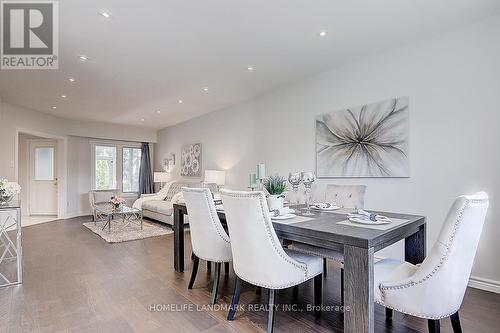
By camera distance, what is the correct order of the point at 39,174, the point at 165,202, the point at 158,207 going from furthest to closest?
the point at 39,174
the point at 165,202
the point at 158,207

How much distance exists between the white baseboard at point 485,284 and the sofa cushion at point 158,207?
4806 millimetres

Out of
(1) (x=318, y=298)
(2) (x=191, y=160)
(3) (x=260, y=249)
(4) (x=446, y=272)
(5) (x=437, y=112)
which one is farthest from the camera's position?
(2) (x=191, y=160)

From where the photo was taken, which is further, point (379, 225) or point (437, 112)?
point (437, 112)

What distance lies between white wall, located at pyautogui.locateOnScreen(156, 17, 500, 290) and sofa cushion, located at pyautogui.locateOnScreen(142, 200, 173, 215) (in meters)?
3.08

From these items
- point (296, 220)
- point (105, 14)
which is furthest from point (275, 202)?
point (105, 14)

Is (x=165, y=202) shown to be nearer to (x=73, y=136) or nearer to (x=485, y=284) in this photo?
(x=73, y=136)

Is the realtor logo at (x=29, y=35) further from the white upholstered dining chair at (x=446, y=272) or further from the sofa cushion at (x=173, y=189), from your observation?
the sofa cushion at (x=173, y=189)

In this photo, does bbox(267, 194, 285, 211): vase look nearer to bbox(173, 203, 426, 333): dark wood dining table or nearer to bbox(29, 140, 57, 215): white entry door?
bbox(173, 203, 426, 333): dark wood dining table

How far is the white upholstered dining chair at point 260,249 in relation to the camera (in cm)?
176

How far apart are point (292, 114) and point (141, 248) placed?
3.15 metres

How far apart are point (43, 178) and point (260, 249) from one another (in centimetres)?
787

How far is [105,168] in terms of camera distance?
25.9 feet

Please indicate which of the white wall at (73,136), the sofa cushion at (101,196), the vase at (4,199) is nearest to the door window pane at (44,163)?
the white wall at (73,136)

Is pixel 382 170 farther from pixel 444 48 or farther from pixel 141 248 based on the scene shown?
pixel 141 248
